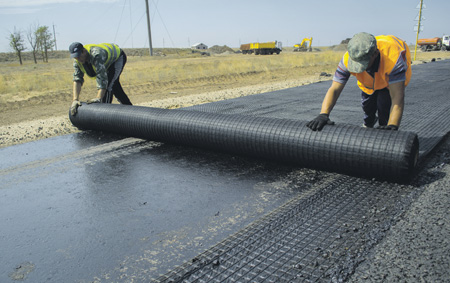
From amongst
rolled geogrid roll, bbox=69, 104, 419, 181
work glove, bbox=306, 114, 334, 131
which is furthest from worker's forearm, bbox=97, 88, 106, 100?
work glove, bbox=306, 114, 334, 131

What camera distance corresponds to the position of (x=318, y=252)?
1711 mm

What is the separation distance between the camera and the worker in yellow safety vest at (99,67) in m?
4.46

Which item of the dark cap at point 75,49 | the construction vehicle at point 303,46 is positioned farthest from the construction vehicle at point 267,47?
the dark cap at point 75,49

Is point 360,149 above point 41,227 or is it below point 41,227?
above

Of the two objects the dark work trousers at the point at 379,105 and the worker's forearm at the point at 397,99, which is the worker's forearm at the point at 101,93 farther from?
the worker's forearm at the point at 397,99

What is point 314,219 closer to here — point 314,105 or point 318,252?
point 318,252

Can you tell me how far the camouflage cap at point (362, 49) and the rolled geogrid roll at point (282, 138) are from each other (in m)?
0.52

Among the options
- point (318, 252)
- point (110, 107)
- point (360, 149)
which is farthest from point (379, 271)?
point (110, 107)

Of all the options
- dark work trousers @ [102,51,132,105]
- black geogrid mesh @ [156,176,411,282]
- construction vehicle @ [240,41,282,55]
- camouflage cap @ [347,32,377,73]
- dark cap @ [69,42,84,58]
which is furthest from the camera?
construction vehicle @ [240,41,282,55]

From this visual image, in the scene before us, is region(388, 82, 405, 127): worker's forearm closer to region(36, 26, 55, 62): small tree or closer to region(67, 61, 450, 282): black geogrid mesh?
region(67, 61, 450, 282): black geogrid mesh

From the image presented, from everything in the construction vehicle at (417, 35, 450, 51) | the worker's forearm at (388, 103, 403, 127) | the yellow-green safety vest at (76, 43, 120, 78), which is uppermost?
the construction vehicle at (417, 35, 450, 51)

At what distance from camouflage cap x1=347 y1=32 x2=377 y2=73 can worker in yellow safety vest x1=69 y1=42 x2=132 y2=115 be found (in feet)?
10.7

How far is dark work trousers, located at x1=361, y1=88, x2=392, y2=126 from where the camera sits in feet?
9.77

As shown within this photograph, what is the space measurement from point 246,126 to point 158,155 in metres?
0.96
